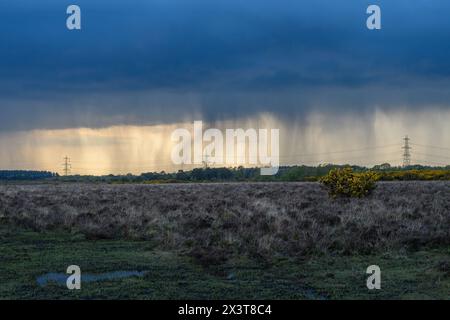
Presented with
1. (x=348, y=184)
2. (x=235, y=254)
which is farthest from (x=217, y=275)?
(x=348, y=184)

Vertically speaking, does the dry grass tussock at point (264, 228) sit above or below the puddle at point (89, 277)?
above

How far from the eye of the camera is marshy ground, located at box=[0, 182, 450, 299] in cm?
1028

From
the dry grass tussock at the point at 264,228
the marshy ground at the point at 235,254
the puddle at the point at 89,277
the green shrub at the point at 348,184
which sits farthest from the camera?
the green shrub at the point at 348,184

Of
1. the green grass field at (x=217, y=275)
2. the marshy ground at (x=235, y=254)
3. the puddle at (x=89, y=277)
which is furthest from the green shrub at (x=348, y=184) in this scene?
the puddle at (x=89, y=277)

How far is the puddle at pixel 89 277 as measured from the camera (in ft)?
36.3

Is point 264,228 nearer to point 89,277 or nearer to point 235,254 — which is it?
point 235,254

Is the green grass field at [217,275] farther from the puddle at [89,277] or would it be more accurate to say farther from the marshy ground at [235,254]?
the puddle at [89,277]

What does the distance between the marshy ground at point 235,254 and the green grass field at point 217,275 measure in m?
0.02

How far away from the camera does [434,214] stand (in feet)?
70.6

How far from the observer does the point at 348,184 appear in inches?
1257
